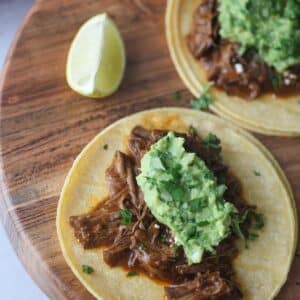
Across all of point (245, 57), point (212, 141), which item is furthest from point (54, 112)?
point (245, 57)

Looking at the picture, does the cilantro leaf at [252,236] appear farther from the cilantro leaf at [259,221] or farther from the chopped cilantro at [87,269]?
the chopped cilantro at [87,269]

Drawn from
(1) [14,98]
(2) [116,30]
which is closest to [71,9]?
(2) [116,30]

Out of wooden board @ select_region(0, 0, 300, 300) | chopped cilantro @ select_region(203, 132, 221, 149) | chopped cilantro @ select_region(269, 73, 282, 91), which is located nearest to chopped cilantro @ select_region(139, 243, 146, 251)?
wooden board @ select_region(0, 0, 300, 300)

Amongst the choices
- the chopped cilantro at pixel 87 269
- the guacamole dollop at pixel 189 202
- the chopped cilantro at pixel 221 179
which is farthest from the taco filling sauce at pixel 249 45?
the chopped cilantro at pixel 87 269

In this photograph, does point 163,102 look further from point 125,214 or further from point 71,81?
point 125,214

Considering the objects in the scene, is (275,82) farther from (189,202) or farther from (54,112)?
(54,112)

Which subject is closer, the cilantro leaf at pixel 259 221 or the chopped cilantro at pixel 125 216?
the chopped cilantro at pixel 125 216
